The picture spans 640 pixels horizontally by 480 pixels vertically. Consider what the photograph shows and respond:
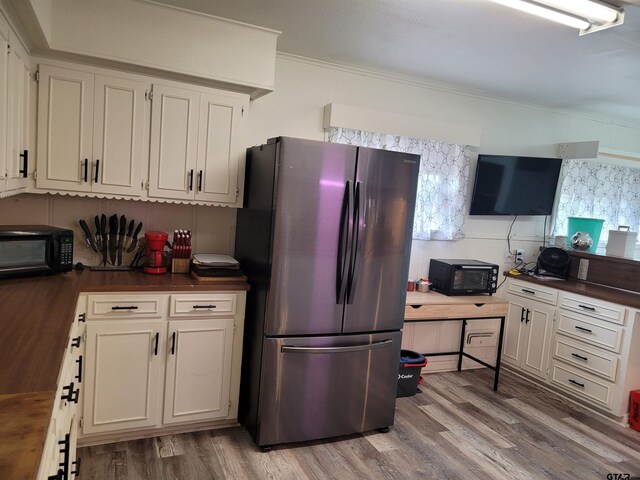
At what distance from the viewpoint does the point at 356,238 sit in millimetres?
2688

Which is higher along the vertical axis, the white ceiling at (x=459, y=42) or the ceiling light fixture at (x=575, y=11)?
the white ceiling at (x=459, y=42)

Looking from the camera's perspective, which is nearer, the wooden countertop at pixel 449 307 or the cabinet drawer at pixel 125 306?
the cabinet drawer at pixel 125 306

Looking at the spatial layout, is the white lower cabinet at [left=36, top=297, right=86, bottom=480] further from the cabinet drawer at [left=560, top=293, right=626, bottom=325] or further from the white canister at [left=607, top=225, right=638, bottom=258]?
the white canister at [left=607, top=225, right=638, bottom=258]

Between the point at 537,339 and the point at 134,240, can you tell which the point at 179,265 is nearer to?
the point at 134,240

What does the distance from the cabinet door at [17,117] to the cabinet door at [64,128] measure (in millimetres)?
86

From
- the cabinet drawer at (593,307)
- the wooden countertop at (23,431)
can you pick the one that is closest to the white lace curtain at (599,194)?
the cabinet drawer at (593,307)

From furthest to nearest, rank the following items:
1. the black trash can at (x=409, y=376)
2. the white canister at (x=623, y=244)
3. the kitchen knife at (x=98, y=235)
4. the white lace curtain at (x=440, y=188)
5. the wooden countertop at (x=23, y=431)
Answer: the white canister at (x=623, y=244), the white lace curtain at (x=440, y=188), the black trash can at (x=409, y=376), the kitchen knife at (x=98, y=235), the wooden countertop at (x=23, y=431)

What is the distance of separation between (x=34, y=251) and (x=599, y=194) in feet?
16.0

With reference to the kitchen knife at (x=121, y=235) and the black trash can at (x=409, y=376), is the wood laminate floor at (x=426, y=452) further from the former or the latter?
the kitchen knife at (x=121, y=235)

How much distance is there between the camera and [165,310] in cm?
262

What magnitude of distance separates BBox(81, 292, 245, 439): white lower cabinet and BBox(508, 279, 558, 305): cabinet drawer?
8.70ft

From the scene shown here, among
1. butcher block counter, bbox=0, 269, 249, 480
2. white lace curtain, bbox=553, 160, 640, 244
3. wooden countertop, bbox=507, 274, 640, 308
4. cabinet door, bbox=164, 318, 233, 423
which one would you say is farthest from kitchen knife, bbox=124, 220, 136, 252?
white lace curtain, bbox=553, 160, 640, 244

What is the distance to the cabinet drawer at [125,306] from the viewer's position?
2.45 m

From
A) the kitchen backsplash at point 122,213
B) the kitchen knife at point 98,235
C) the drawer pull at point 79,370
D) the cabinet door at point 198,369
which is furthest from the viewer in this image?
the kitchen knife at point 98,235
